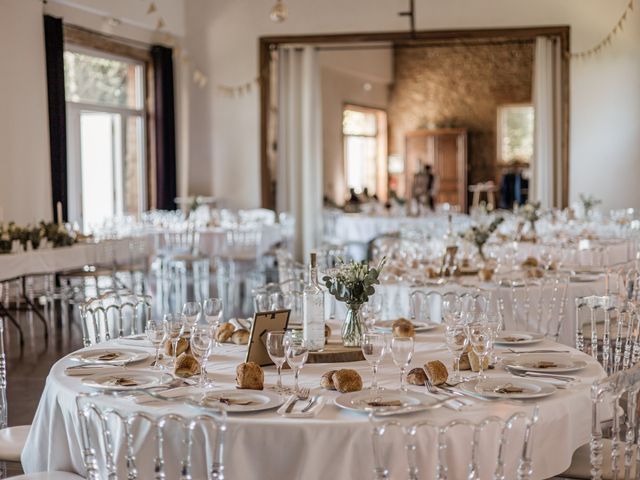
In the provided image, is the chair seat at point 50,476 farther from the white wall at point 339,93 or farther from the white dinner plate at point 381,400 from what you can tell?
the white wall at point 339,93

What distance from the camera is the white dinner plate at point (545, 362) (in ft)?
11.6

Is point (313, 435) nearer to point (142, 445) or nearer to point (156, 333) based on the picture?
point (142, 445)

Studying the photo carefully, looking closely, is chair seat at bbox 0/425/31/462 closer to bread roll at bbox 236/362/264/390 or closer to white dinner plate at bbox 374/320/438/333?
bread roll at bbox 236/362/264/390

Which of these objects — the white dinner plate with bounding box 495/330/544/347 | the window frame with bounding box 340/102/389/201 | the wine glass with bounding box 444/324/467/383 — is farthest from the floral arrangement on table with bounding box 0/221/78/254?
the window frame with bounding box 340/102/389/201

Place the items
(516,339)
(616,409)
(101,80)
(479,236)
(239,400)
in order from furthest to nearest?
(101,80) → (479,236) → (516,339) → (239,400) → (616,409)

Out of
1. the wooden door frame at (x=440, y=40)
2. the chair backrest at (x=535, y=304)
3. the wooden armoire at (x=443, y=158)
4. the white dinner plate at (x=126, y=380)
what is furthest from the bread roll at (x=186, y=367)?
the wooden armoire at (x=443, y=158)

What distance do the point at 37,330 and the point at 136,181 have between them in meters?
5.75

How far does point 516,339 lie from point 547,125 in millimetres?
11017

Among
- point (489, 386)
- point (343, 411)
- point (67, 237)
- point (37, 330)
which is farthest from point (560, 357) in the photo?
point (37, 330)

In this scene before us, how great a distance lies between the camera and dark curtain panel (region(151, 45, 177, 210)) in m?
14.7

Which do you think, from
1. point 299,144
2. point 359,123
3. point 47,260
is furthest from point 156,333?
point 359,123

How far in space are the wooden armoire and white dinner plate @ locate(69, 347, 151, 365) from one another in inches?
683

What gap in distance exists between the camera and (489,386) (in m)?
3.25

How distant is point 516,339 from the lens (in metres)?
4.14
